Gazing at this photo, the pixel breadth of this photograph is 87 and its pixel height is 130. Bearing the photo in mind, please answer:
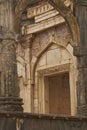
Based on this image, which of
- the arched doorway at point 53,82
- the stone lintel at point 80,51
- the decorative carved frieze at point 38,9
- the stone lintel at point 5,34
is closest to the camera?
the stone lintel at point 5,34

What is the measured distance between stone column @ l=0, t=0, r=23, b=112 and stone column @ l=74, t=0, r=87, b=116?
2009 millimetres

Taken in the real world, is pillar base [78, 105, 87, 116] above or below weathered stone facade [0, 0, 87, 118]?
below

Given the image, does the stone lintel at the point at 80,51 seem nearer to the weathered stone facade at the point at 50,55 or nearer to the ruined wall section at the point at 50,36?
the weathered stone facade at the point at 50,55

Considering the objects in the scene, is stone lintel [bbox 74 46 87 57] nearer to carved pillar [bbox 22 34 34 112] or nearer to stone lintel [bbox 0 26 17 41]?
stone lintel [bbox 0 26 17 41]

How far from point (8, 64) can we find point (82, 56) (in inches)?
91.7

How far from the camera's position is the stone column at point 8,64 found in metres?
6.52

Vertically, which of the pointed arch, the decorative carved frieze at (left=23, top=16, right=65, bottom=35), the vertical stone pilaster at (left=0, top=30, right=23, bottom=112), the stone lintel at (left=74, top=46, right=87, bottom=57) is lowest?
the vertical stone pilaster at (left=0, top=30, right=23, bottom=112)

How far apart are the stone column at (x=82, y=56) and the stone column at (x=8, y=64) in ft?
6.59

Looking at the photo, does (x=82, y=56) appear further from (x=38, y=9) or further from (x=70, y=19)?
(x=38, y=9)

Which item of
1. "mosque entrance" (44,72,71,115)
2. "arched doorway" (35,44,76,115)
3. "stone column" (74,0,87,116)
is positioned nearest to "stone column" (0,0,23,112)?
"stone column" (74,0,87,116)

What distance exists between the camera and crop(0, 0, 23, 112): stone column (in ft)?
21.4

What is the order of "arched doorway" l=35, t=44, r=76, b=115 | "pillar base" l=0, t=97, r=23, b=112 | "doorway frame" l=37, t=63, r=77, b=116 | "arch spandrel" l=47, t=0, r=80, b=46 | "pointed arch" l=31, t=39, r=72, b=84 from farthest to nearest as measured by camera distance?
"arched doorway" l=35, t=44, r=76, b=115 < "pointed arch" l=31, t=39, r=72, b=84 < "doorway frame" l=37, t=63, r=77, b=116 < "arch spandrel" l=47, t=0, r=80, b=46 < "pillar base" l=0, t=97, r=23, b=112

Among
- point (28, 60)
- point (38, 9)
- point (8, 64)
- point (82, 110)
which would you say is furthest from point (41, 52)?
point (8, 64)

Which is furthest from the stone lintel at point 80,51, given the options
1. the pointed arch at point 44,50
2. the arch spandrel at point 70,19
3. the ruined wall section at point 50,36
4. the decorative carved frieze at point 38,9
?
the decorative carved frieze at point 38,9
